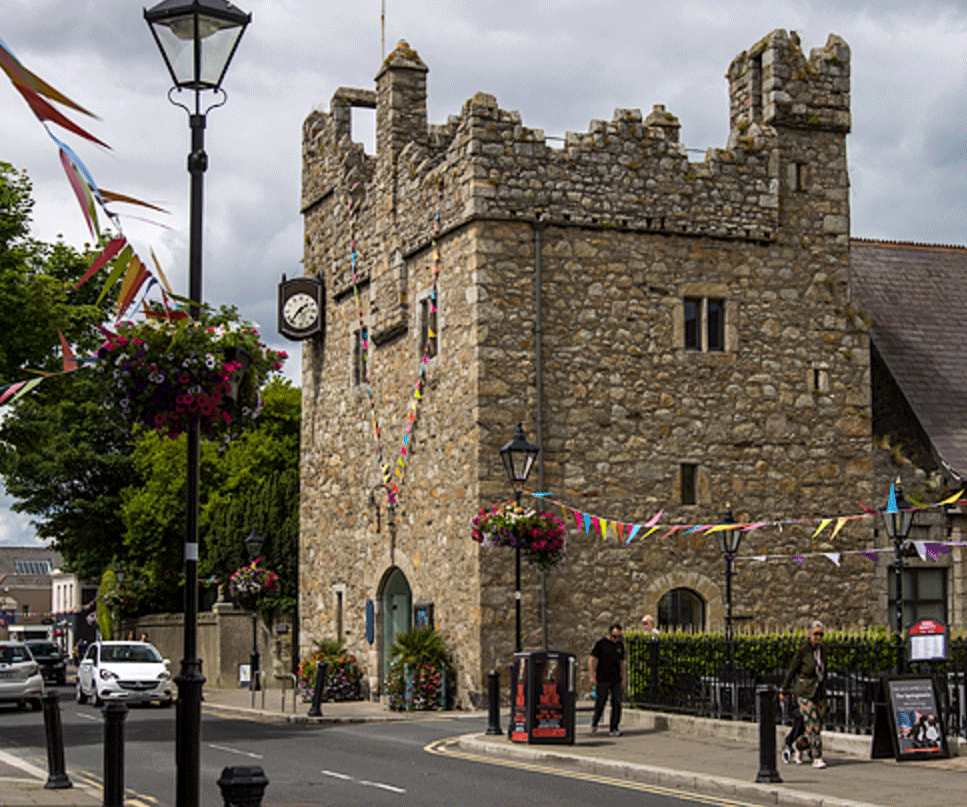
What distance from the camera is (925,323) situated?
28.7 m

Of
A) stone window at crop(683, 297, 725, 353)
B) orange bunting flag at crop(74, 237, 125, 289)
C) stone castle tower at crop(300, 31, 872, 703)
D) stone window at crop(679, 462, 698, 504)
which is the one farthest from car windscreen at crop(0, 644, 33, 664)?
orange bunting flag at crop(74, 237, 125, 289)

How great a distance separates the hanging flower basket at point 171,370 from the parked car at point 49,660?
117 feet

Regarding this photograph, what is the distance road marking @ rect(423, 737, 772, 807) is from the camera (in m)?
12.8

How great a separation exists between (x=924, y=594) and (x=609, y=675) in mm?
9364

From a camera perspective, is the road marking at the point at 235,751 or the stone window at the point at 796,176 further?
the stone window at the point at 796,176

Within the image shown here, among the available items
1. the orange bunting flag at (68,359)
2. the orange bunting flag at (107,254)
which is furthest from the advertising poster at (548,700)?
the orange bunting flag at (107,254)

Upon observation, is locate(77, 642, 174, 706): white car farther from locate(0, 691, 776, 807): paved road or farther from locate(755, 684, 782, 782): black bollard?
locate(755, 684, 782, 782): black bollard

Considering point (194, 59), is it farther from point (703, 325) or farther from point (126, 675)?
point (126, 675)

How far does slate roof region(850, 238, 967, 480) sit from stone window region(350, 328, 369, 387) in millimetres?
10024

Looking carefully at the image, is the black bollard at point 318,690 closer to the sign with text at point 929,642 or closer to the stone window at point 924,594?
the stone window at point 924,594

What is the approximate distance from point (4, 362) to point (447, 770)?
980 cm

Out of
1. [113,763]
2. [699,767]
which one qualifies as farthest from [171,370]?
[699,767]

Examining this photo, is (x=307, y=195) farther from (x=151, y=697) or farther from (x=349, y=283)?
(x=151, y=697)

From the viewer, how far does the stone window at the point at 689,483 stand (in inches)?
970
